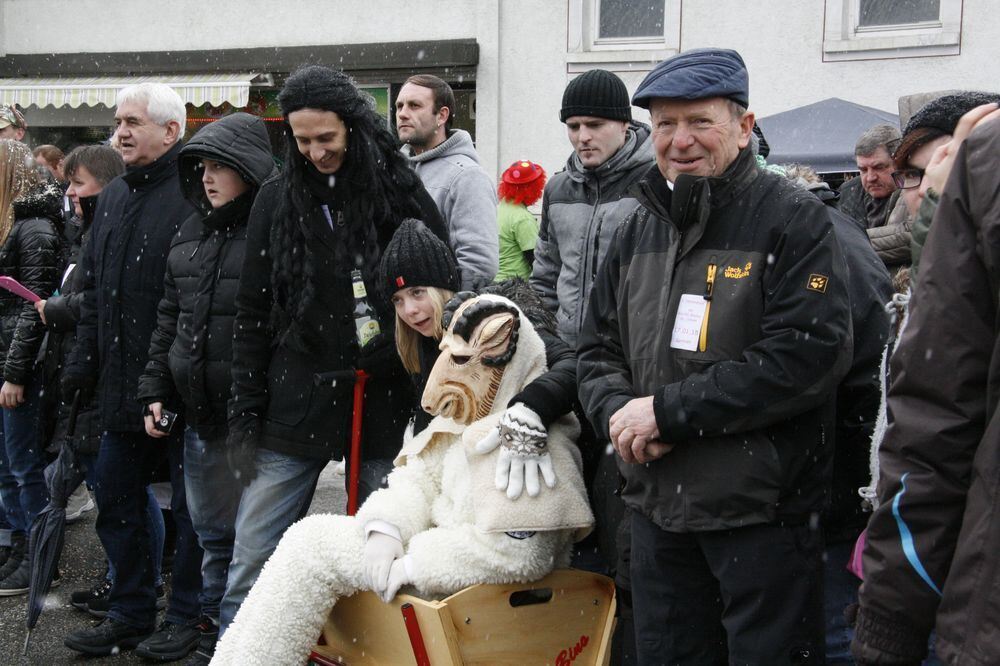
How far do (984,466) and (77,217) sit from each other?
5.10m

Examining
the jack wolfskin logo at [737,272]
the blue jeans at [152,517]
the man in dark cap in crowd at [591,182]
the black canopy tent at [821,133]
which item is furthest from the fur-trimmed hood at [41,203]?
the black canopy tent at [821,133]

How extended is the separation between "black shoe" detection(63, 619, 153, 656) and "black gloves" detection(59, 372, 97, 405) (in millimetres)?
940

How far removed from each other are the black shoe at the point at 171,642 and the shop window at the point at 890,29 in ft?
28.3

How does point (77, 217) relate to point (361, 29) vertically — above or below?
below

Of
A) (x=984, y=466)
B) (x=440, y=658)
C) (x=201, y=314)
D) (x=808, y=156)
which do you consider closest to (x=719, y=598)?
(x=440, y=658)

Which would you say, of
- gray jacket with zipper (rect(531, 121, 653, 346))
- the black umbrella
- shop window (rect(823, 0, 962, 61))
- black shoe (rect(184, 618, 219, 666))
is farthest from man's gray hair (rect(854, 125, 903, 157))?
shop window (rect(823, 0, 962, 61))

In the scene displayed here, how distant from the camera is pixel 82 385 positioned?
4547 millimetres

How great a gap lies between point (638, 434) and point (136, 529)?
275 centimetres

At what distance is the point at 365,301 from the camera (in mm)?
3621

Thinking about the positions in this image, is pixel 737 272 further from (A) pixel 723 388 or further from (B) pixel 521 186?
(B) pixel 521 186

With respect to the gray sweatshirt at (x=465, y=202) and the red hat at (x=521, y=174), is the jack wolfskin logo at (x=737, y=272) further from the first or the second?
the red hat at (x=521, y=174)

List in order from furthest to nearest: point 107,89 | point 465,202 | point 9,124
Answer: point 107,89 < point 9,124 < point 465,202

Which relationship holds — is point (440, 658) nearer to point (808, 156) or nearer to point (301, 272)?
point (301, 272)

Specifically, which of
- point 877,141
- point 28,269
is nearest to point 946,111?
point 877,141
